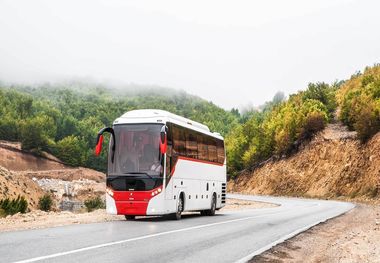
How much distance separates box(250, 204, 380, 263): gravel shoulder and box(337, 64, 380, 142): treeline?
149 feet

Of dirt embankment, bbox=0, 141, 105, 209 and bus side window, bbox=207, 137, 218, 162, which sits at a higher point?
dirt embankment, bbox=0, 141, 105, 209

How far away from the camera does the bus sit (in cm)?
2178

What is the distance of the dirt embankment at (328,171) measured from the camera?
202 feet

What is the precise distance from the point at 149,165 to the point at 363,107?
5213 centimetres

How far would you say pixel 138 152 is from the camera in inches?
874

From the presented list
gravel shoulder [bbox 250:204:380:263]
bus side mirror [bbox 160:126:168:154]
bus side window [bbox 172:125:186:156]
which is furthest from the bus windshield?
gravel shoulder [bbox 250:204:380:263]

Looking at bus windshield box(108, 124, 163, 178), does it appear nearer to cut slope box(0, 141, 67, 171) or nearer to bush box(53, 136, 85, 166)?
cut slope box(0, 141, 67, 171)

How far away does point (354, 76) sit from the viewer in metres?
102

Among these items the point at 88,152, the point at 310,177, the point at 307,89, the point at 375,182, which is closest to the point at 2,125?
the point at 88,152

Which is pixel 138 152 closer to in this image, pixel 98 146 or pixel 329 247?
pixel 98 146

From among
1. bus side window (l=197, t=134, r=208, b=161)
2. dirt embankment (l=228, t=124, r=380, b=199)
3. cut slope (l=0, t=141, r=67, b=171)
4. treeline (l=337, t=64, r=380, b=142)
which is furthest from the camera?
cut slope (l=0, t=141, r=67, b=171)

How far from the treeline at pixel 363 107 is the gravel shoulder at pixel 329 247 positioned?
149 ft

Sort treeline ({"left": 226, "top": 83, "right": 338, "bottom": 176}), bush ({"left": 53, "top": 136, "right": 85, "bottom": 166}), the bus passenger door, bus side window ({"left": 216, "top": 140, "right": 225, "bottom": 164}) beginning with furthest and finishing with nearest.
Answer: bush ({"left": 53, "top": 136, "right": 85, "bottom": 166}) → treeline ({"left": 226, "top": 83, "right": 338, "bottom": 176}) → bus side window ({"left": 216, "top": 140, "right": 225, "bottom": 164}) → the bus passenger door

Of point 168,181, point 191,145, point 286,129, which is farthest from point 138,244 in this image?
point 286,129
